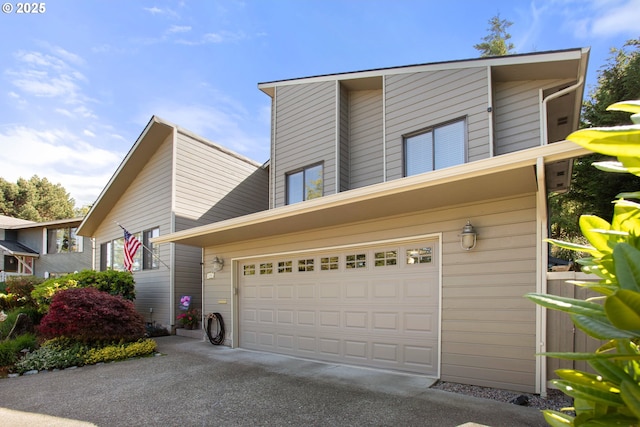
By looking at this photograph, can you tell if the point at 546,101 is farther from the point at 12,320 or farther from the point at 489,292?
the point at 12,320

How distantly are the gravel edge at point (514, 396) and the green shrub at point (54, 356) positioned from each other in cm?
685

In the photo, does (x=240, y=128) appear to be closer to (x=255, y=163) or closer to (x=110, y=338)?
(x=255, y=163)

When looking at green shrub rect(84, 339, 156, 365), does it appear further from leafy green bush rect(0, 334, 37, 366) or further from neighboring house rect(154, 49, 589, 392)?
neighboring house rect(154, 49, 589, 392)

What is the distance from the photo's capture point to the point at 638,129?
59 centimetres

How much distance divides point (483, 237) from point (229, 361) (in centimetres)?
518

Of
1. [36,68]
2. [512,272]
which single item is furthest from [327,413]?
[36,68]

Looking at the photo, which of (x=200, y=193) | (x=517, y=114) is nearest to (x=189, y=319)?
(x=200, y=193)

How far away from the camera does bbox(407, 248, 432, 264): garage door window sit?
6102 mm

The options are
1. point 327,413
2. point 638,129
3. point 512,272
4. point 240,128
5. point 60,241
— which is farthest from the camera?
point 60,241

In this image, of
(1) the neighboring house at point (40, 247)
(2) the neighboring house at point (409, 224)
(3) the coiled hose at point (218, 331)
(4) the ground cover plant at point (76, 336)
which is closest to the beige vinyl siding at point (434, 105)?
(2) the neighboring house at point (409, 224)

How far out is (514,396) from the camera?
4.88 meters

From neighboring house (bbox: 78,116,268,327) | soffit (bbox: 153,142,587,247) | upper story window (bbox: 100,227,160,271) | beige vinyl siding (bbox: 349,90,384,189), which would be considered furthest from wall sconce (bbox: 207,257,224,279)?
beige vinyl siding (bbox: 349,90,384,189)

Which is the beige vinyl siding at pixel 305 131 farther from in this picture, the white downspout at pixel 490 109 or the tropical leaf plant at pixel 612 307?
the tropical leaf plant at pixel 612 307

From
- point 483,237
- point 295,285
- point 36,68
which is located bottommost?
point 295,285
